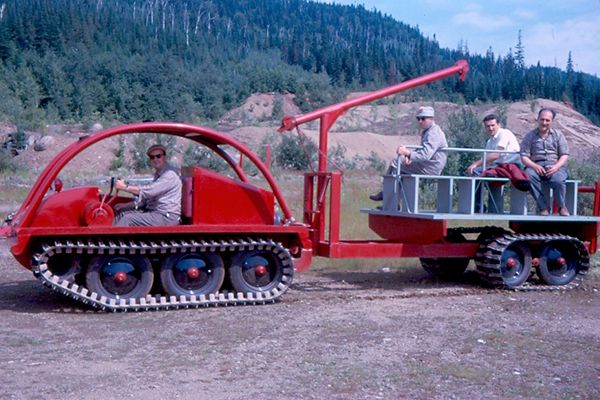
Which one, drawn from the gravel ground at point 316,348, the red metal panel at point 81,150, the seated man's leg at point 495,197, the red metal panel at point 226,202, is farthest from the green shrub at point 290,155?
the red metal panel at point 226,202

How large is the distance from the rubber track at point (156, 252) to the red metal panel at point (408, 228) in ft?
6.01

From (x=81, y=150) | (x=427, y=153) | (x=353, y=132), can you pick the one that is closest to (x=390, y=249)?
(x=427, y=153)

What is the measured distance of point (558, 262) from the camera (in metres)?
11.0

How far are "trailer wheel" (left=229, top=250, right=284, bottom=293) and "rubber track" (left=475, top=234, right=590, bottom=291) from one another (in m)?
2.70

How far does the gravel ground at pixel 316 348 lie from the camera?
20.5 ft

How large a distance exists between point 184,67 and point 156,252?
60.8m

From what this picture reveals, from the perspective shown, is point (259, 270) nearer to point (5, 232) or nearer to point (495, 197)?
point (5, 232)

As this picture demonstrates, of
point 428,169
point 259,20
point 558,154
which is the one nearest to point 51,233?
point 428,169

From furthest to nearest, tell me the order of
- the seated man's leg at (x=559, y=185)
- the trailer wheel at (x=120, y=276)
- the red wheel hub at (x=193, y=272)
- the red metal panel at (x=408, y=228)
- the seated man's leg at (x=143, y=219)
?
the seated man's leg at (x=559, y=185) < the red metal panel at (x=408, y=228) < the red wheel hub at (x=193, y=272) < the seated man's leg at (x=143, y=219) < the trailer wheel at (x=120, y=276)

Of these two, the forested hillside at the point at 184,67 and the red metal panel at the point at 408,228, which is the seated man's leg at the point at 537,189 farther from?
the forested hillside at the point at 184,67

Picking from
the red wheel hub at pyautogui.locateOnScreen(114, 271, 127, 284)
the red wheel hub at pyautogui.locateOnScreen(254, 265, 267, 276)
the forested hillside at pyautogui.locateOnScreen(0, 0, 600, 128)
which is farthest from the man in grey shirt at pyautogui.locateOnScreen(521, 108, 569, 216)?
the forested hillside at pyautogui.locateOnScreen(0, 0, 600, 128)

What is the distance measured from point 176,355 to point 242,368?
0.69 meters

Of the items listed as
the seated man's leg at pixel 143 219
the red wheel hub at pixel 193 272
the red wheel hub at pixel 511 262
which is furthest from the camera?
the red wheel hub at pixel 511 262

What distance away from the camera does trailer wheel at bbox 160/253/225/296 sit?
9.15 m
